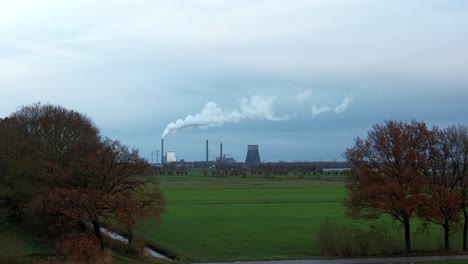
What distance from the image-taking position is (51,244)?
4181 centimetres

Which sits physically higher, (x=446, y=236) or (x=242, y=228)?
(x=446, y=236)

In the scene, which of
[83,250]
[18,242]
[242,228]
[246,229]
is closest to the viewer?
[83,250]

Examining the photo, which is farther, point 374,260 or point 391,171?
point 391,171

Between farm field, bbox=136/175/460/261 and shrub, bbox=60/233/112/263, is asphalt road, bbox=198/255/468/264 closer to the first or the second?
farm field, bbox=136/175/460/261

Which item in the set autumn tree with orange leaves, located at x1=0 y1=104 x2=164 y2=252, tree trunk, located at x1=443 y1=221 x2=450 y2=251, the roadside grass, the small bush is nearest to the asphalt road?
the small bush

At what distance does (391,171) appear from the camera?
35125mm

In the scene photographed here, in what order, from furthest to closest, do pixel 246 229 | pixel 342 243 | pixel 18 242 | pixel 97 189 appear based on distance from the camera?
1. pixel 246 229
2. pixel 18 242
3. pixel 97 189
4. pixel 342 243

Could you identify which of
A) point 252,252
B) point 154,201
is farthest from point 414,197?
point 154,201

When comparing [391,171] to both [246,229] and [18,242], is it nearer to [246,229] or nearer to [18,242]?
[246,229]

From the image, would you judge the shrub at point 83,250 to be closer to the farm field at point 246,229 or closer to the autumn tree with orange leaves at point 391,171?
the farm field at point 246,229

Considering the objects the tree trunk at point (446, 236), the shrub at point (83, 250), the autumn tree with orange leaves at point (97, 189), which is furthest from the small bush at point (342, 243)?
the shrub at point (83, 250)

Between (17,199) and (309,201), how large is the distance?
61765mm

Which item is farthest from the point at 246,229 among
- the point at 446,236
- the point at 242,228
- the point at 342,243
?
the point at 446,236

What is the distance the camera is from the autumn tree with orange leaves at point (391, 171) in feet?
111
